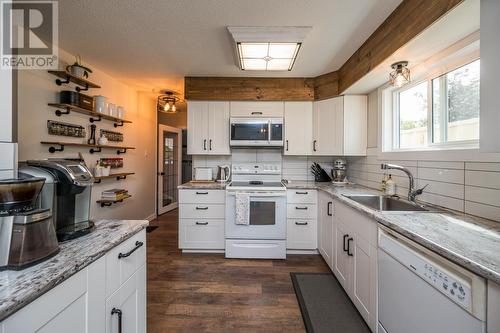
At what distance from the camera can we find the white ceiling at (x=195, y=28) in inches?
64.9

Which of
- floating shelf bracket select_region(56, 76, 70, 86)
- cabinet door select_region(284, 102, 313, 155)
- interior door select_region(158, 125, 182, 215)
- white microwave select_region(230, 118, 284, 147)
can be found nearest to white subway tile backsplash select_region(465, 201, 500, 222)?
cabinet door select_region(284, 102, 313, 155)

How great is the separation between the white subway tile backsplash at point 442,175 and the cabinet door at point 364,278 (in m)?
0.74

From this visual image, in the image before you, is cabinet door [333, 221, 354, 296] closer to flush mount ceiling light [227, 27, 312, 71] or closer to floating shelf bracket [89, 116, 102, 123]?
flush mount ceiling light [227, 27, 312, 71]

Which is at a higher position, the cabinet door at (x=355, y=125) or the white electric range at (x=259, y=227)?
the cabinet door at (x=355, y=125)

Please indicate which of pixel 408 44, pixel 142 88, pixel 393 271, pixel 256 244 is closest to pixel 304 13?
pixel 408 44

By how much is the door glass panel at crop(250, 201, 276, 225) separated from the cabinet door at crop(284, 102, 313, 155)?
2.80ft

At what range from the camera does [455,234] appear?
1.07m

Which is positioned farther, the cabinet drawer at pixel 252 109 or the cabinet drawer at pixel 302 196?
the cabinet drawer at pixel 252 109

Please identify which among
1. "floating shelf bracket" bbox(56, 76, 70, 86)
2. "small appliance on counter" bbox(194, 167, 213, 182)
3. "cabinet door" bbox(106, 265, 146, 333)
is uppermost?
"floating shelf bracket" bbox(56, 76, 70, 86)

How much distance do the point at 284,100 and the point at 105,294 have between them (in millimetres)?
2847

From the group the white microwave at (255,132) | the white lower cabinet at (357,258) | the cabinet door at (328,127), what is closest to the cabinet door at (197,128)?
the white microwave at (255,132)

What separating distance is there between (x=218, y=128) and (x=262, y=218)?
1.38 metres

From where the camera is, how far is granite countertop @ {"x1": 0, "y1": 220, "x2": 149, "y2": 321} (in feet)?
1.90

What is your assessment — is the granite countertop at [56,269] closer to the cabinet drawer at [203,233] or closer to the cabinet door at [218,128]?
the cabinet drawer at [203,233]
